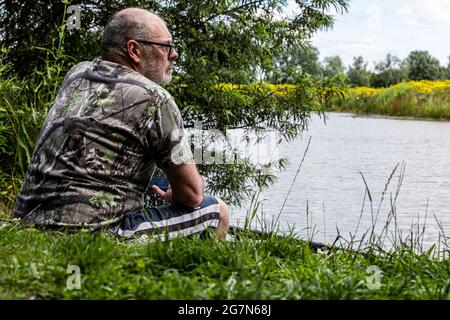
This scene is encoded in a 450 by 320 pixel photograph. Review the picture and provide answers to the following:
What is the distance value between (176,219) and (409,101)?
61.4 ft

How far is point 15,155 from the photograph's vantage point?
572 cm

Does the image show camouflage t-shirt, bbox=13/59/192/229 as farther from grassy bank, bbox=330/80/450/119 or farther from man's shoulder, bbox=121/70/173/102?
grassy bank, bbox=330/80/450/119

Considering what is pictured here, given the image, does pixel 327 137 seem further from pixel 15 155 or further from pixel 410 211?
pixel 15 155

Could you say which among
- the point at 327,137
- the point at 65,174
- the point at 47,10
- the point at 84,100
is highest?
the point at 47,10

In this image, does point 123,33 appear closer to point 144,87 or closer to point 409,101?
point 144,87

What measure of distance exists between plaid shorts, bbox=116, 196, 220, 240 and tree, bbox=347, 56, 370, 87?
28.4 m

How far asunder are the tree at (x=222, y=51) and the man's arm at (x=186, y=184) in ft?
9.89

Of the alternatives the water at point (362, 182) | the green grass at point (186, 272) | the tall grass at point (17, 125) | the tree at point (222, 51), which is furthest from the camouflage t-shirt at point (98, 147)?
the tree at point (222, 51)

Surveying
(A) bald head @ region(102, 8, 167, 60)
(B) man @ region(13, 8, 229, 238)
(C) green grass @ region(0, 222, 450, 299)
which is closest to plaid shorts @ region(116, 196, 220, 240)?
(B) man @ region(13, 8, 229, 238)

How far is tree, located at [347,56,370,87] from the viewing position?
1311 inches
